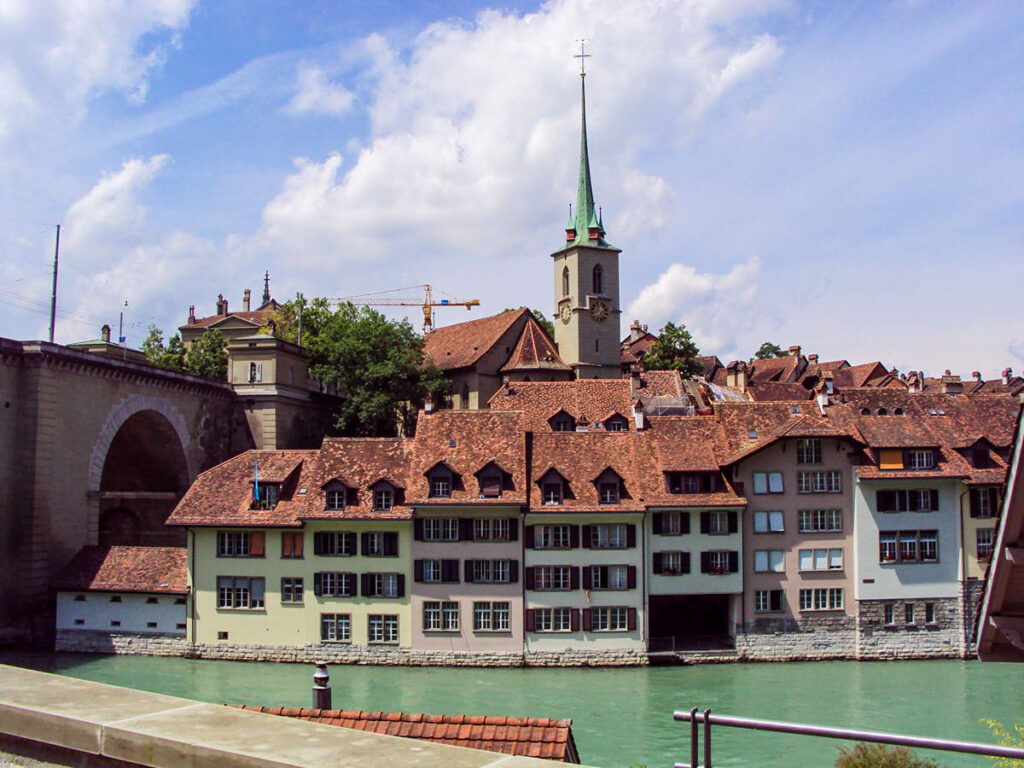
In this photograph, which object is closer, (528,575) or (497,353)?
(528,575)

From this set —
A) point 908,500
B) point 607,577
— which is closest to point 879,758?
point 607,577

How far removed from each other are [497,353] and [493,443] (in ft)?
133

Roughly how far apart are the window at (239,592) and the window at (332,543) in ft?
9.85

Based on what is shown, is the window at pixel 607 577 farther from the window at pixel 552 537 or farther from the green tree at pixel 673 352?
the green tree at pixel 673 352

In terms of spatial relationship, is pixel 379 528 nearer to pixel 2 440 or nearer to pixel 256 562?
pixel 256 562

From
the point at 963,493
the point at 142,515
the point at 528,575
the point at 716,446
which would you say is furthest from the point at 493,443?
the point at 142,515

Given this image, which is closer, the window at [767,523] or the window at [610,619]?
the window at [610,619]

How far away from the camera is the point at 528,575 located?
42.1 m

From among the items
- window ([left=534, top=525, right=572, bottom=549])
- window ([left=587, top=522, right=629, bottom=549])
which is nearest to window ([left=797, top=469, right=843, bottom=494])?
window ([left=587, top=522, right=629, bottom=549])

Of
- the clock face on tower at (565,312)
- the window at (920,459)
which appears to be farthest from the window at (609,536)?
the clock face on tower at (565,312)

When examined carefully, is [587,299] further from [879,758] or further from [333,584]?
[879,758]

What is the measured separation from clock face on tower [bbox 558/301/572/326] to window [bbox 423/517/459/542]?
50.5m

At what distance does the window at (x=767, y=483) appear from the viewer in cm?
4362

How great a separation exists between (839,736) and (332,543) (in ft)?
128
